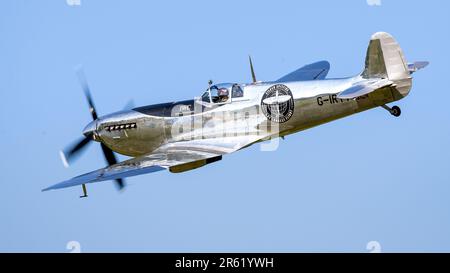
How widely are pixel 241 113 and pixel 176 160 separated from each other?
1.59 m

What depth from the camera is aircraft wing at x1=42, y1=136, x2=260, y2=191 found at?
18.6 m

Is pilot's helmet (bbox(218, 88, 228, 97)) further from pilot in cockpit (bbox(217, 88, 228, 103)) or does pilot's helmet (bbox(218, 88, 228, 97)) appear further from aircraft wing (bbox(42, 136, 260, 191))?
aircraft wing (bbox(42, 136, 260, 191))

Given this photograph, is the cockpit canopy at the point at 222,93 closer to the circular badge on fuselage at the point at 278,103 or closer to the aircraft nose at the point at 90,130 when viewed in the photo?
the circular badge on fuselage at the point at 278,103

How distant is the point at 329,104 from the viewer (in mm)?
18703

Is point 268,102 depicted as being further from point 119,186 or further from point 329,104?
point 119,186

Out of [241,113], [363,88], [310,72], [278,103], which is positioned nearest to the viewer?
[363,88]

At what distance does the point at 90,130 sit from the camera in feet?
72.6

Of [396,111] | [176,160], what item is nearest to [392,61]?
[396,111]

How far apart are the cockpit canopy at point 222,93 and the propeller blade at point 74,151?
11.8ft

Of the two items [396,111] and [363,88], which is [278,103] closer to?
[363,88]

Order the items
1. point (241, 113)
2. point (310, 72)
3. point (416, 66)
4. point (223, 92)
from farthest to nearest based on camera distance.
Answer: point (310, 72) < point (223, 92) < point (241, 113) < point (416, 66)

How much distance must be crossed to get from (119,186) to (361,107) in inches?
220

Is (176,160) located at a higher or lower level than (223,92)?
lower

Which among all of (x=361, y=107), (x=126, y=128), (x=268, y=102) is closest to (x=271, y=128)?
(x=268, y=102)
